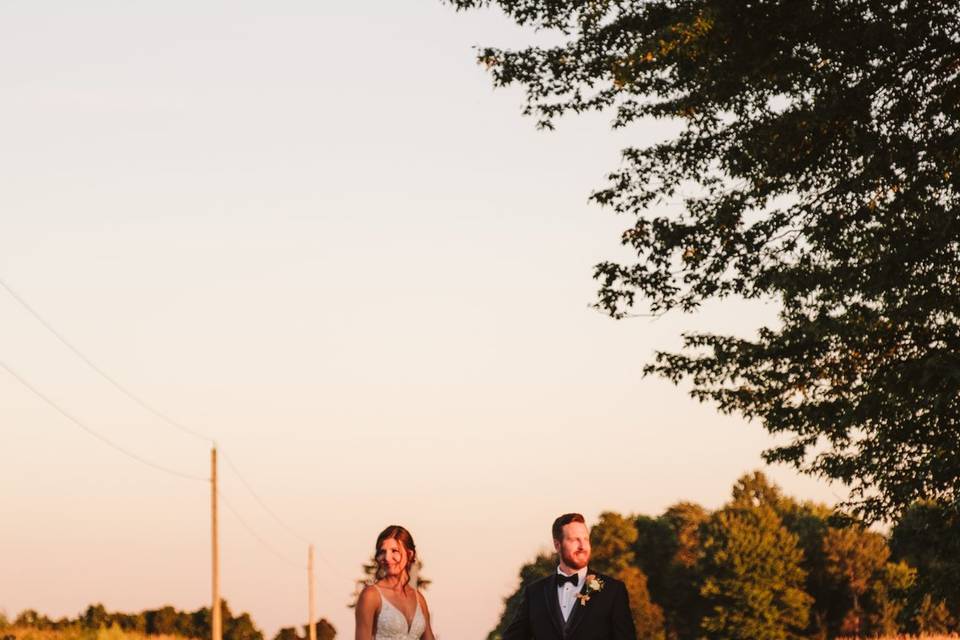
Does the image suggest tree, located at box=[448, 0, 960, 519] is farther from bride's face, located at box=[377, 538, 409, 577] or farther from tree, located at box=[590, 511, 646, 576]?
tree, located at box=[590, 511, 646, 576]

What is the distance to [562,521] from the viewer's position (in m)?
8.42

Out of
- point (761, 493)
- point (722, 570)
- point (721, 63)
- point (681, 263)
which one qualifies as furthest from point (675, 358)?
point (761, 493)

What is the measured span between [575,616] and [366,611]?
1.83 metres

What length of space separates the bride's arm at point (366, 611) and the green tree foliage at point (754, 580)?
88894 mm

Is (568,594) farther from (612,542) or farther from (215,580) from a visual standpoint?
(612,542)

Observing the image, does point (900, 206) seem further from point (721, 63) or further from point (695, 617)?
point (695, 617)

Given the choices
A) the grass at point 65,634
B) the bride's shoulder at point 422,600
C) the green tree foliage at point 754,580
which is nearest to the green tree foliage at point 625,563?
the green tree foliage at point 754,580

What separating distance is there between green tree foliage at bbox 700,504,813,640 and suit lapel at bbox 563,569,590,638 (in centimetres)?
8970

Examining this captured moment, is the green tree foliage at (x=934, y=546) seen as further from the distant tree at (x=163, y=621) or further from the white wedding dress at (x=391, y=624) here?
the distant tree at (x=163, y=621)

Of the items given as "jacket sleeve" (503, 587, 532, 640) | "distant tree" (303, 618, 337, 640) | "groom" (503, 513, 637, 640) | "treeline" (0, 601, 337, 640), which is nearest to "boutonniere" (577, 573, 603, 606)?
"groom" (503, 513, 637, 640)

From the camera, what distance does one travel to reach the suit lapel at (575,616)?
8.84 metres

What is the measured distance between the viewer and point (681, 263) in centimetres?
2039

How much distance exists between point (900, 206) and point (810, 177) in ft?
5.13

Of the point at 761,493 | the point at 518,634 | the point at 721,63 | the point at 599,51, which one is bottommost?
the point at 518,634
